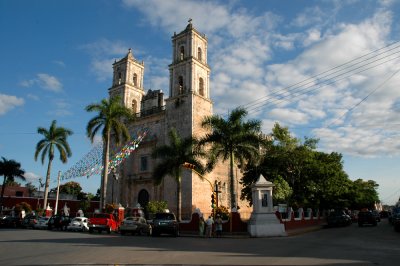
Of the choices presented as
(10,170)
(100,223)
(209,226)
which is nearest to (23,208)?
(10,170)

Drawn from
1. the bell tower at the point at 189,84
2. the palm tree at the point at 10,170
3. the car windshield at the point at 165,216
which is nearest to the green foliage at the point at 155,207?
the bell tower at the point at 189,84

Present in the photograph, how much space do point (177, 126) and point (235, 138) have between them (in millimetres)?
12129

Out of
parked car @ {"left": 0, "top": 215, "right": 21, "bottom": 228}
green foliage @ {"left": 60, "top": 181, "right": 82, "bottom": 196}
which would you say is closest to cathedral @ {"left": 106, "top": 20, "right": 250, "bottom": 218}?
parked car @ {"left": 0, "top": 215, "right": 21, "bottom": 228}

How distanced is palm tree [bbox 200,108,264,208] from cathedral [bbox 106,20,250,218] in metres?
8.34

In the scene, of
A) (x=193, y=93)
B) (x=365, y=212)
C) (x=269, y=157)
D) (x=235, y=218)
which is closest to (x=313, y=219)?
(x=365, y=212)

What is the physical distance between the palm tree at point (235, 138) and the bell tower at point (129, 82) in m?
19.7

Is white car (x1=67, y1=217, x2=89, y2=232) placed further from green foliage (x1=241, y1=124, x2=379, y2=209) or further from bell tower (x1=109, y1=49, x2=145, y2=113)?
bell tower (x1=109, y1=49, x2=145, y2=113)

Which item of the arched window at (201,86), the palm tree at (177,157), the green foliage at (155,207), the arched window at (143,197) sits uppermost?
the arched window at (201,86)

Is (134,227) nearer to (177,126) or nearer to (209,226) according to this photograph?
(209,226)

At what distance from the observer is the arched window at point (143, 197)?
3725cm

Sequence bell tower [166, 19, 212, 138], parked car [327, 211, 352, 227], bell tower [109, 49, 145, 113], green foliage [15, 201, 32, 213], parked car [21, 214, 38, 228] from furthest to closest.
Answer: bell tower [109, 49, 145, 113]
green foliage [15, 201, 32, 213]
bell tower [166, 19, 212, 138]
parked car [327, 211, 352, 227]
parked car [21, 214, 38, 228]

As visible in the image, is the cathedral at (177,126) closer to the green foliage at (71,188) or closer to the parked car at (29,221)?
the parked car at (29,221)

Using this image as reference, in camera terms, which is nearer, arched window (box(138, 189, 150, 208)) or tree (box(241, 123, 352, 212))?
tree (box(241, 123, 352, 212))

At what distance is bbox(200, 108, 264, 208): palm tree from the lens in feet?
80.0
